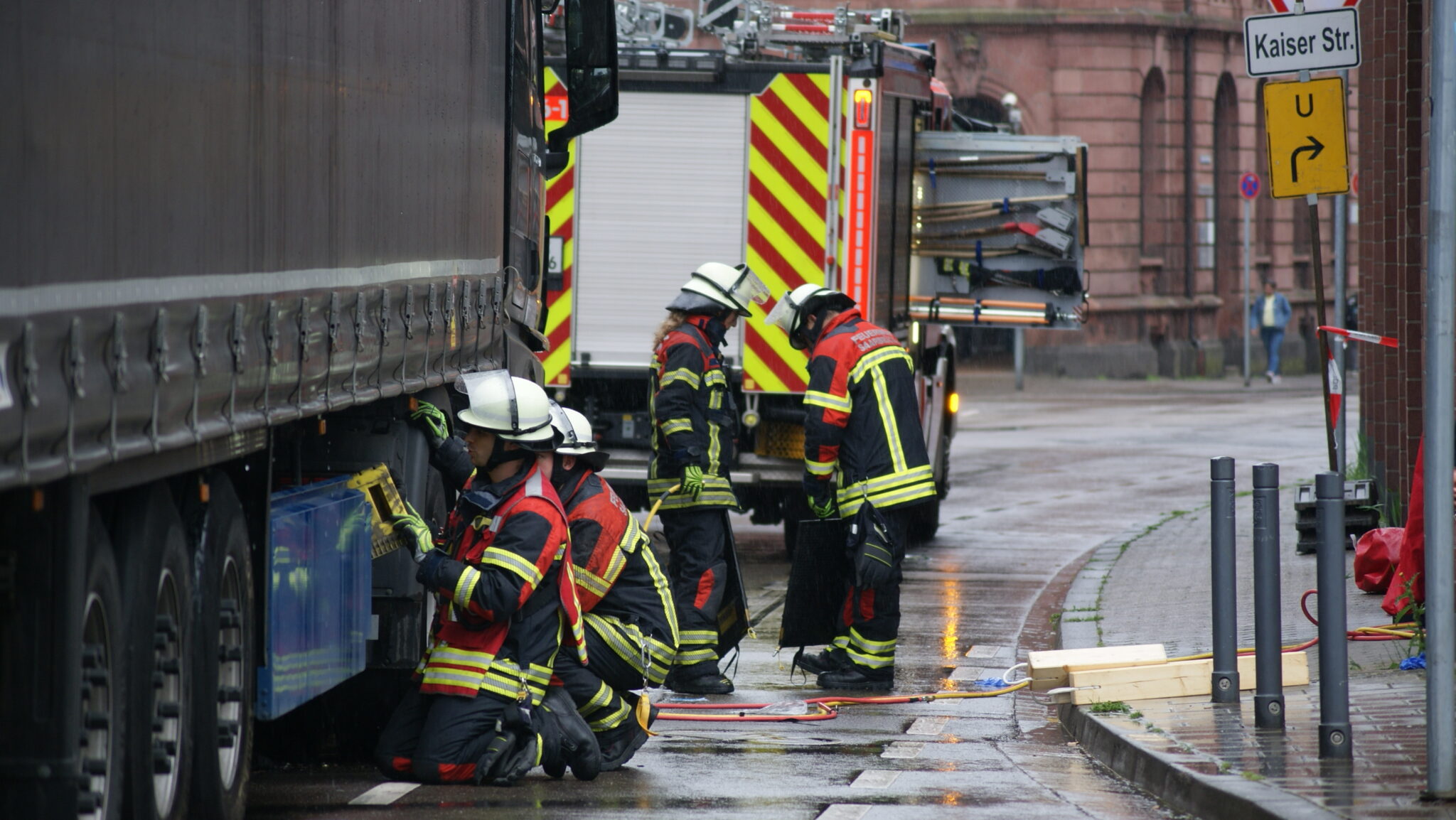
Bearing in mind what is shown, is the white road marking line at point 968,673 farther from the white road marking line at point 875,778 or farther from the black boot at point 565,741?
the black boot at point 565,741

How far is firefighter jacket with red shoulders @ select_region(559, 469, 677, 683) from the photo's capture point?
7008 millimetres

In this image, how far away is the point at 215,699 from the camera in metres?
5.39

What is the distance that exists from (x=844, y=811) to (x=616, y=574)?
1.22m

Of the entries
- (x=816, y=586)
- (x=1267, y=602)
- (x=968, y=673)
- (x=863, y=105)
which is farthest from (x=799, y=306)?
(x=863, y=105)

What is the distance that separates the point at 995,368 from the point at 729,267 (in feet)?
94.4

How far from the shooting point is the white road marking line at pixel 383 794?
6.34 metres

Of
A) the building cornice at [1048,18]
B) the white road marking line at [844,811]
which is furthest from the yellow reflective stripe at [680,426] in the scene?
the building cornice at [1048,18]

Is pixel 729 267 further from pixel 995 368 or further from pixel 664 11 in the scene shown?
pixel 995 368

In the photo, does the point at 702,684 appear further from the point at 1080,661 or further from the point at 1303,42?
the point at 1303,42

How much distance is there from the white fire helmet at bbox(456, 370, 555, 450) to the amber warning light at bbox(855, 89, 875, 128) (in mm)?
6342

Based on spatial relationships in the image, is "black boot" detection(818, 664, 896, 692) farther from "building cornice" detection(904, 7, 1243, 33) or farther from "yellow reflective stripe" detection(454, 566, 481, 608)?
"building cornice" detection(904, 7, 1243, 33)

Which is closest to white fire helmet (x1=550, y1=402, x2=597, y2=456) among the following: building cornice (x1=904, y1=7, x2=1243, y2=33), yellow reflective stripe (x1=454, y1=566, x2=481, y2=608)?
yellow reflective stripe (x1=454, y1=566, x2=481, y2=608)

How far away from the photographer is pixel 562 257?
1305 centimetres

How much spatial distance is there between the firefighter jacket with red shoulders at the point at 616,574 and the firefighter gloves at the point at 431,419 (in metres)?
0.53
